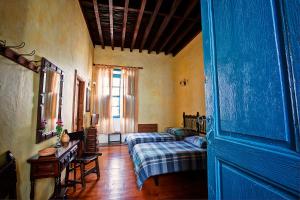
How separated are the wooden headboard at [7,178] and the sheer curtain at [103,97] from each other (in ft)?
12.9

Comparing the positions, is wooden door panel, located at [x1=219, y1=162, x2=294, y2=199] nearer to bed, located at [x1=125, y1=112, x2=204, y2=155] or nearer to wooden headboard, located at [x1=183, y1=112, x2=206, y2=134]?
bed, located at [x1=125, y1=112, x2=204, y2=155]

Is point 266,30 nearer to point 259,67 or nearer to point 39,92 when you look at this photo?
point 259,67

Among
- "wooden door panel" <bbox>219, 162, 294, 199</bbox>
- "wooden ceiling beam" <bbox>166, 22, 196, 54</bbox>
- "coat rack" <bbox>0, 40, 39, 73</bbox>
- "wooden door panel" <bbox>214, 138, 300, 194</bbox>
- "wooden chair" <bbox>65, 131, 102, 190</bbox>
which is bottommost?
"wooden chair" <bbox>65, 131, 102, 190</bbox>

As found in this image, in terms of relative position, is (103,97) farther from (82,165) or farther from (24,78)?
(24,78)

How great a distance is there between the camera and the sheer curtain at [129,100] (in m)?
5.25

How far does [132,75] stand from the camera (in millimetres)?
5441

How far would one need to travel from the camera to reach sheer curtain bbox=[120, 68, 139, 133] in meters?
5.25

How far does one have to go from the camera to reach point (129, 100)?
5.35 metres

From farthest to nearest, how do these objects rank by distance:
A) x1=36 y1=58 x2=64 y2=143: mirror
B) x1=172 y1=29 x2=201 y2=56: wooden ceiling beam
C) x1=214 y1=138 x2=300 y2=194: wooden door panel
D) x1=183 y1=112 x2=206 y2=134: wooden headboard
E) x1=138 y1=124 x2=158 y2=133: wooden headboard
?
1. x1=138 y1=124 x2=158 y2=133: wooden headboard
2. x1=172 y1=29 x2=201 y2=56: wooden ceiling beam
3. x1=183 y1=112 x2=206 y2=134: wooden headboard
4. x1=36 y1=58 x2=64 y2=143: mirror
5. x1=214 y1=138 x2=300 y2=194: wooden door panel

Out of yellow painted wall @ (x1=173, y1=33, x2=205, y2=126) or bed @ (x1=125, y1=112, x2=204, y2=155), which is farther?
yellow painted wall @ (x1=173, y1=33, x2=205, y2=126)

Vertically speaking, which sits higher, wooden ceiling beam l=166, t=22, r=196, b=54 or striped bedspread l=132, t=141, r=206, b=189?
wooden ceiling beam l=166, t=22, r=196, b=54

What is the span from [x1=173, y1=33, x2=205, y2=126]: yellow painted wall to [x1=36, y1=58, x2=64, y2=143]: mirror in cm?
320

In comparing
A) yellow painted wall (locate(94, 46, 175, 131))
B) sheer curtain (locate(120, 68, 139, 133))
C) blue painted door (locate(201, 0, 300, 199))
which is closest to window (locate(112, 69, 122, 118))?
sheer curtain (locate(120, 68, 139, 133))

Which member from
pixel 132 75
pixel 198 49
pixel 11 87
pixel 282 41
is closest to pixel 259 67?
pixel 282 41
